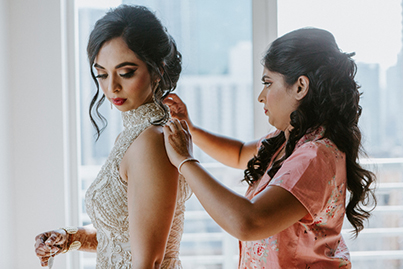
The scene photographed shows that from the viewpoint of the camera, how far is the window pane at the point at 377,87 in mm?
2033

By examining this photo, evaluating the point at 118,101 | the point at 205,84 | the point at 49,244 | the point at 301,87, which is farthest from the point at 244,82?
the point at 49,244

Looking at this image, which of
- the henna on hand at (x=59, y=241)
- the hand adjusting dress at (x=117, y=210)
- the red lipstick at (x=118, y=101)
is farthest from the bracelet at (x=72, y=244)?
the red lipstick at (x=118, y=101)

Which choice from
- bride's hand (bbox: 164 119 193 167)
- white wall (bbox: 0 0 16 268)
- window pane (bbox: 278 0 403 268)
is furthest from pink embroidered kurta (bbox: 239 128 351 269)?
white wall (bbox: 0 0 16 268)

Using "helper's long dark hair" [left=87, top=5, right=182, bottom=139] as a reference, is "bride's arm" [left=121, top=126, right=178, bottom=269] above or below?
below

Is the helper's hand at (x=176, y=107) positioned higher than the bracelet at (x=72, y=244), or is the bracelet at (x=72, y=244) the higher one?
the helper's hand at (x=176, y=107)

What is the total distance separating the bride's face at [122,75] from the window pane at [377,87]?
4.10 ft

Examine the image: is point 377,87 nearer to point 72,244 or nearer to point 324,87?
point 324,87

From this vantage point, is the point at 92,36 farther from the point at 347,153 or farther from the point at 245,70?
the point at 245,70

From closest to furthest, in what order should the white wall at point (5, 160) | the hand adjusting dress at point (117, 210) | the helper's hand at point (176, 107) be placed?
the hand adjusting dress at point (117, 210) → the helper's hand at point (176, 107) → the white wall at point (5, 160)

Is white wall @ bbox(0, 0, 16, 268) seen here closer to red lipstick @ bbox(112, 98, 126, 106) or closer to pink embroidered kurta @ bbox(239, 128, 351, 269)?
red lipstick @ bbox(112, 98, 126, 106)

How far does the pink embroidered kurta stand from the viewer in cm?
98

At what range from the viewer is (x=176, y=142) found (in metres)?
1.01

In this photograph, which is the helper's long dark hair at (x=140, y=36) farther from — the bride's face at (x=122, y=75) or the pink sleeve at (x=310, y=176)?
the pink sleeve at (x=310, y=176)

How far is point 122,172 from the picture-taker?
102 centimetres
